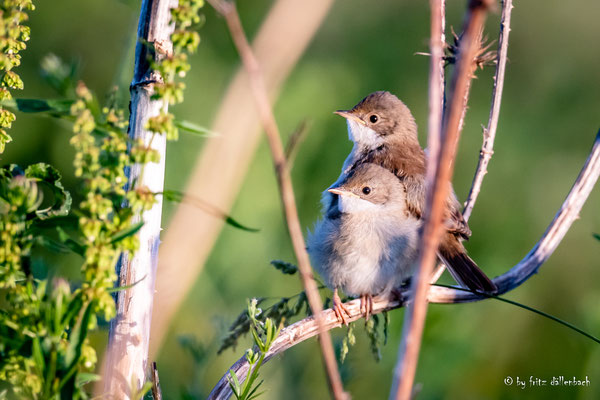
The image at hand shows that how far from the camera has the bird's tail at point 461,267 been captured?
2.23 m

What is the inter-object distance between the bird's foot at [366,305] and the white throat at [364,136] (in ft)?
5.49

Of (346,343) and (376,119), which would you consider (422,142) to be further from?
(346,343)

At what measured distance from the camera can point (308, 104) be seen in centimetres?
431

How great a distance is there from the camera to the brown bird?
9.16ft

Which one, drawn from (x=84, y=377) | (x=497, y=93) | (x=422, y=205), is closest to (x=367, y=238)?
(x=422, y=205)

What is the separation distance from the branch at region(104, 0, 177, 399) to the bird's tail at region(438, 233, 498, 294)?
4.08 feet

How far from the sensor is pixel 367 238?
9.12 feet

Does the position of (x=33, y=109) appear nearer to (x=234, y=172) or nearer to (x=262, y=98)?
(x=262, y=98)

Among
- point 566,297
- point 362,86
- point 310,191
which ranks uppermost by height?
point 362,86

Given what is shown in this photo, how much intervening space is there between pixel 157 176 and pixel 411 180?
2103 mm

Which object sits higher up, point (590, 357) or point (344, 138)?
point (344, 138)

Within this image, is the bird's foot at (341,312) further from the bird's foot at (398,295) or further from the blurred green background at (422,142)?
the blurred green background at (422,142)

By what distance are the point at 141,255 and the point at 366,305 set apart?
1163 millimetres

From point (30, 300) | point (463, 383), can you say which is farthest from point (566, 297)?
point (30, 300)
